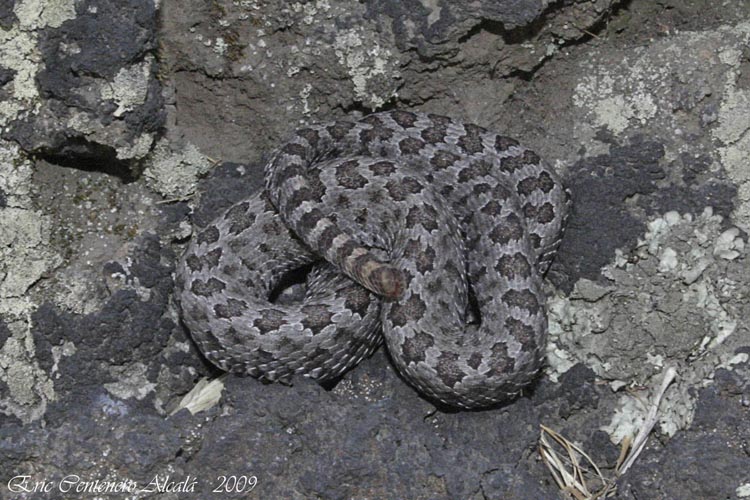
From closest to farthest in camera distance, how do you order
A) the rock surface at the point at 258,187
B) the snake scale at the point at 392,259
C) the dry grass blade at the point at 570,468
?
the rock surface at the point at 258,187, the dry grass blade at the point at 570,468, the snake scale at the point at 392,259

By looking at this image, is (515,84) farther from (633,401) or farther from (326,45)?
(633,401)

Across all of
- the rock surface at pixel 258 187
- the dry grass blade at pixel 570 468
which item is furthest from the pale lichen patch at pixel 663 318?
the dry grass blade at pixel 570 468

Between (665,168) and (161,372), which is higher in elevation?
(665,168)

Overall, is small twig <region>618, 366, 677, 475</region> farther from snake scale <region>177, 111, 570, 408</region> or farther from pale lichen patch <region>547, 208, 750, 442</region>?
snake scale <region>177, 111, 570, 408</region>

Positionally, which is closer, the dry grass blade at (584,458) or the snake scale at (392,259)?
the dry grass blade at (584,458)

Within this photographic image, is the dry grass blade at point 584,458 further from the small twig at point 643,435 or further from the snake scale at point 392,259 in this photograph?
the snake scale at point 392,259

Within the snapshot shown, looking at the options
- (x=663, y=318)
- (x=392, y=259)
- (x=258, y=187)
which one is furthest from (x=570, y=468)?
(x=258, y=187)

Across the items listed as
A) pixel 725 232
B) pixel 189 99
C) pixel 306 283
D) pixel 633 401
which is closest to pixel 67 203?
pixel 189 99

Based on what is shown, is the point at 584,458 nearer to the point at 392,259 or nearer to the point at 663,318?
the point at 663,318

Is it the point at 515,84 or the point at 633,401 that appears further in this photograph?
the point at 515,84
